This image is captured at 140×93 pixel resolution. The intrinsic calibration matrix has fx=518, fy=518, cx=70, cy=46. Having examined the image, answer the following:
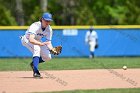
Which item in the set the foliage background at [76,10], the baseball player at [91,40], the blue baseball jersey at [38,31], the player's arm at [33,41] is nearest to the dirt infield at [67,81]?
the player's arm at [33,41]

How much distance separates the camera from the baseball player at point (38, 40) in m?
13.3

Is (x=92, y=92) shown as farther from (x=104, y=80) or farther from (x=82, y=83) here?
(x=104, y=80)

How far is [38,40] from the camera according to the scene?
13.9 metres

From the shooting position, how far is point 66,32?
95.3ft

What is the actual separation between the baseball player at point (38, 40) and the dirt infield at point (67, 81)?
52cm

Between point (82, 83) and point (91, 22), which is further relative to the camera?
point (91, 22)

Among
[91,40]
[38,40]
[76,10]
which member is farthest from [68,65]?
[76,10]

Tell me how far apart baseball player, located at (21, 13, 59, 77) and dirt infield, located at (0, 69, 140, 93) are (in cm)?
52

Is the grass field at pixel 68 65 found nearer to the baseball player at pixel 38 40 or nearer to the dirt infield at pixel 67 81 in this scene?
the dirt infield at pixel 67 81

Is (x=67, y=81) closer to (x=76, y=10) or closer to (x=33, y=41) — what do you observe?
(x=33, y=41)

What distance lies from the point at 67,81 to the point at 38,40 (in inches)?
72.2

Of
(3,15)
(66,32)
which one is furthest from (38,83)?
(3,15)

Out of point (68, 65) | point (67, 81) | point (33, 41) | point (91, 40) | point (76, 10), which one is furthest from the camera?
point (76, 10)

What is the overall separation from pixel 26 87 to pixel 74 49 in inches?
710
